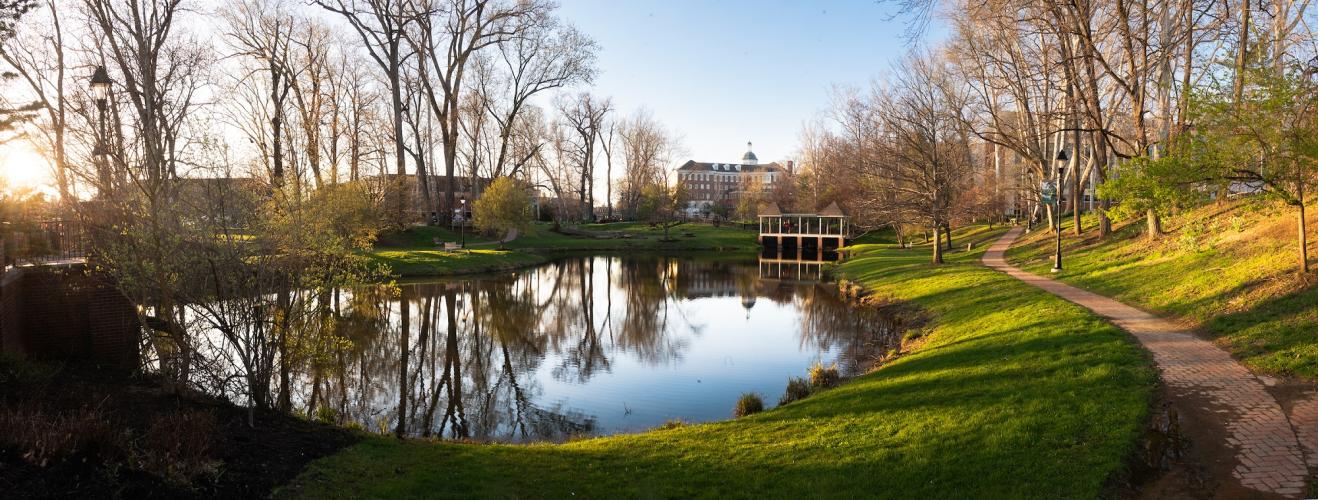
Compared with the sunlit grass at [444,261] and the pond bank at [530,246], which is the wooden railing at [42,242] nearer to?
the pond bank at [530,246]

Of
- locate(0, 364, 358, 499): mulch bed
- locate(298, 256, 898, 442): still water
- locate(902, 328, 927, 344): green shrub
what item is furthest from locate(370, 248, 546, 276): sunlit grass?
locate(902, 328, 927, 344): green shrub

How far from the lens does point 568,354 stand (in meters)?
15.7

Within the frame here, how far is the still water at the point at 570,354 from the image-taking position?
11.1 metres

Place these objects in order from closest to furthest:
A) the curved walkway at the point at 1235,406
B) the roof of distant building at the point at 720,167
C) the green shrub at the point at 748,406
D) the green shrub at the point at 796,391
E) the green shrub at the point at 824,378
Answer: the curved walkway at the point at 1235,406 < the green shrub at the point at 748,406 < the green shrub at the point at 796,391 < the green shrub at the point at 824,378 < the roof of distant building at the point at 720,167

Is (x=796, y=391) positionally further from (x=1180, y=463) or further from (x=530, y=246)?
(x=530, y=246)

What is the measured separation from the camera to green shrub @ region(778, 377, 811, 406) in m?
11.4

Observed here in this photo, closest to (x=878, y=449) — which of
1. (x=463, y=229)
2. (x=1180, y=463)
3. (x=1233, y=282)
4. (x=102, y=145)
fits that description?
(x=1180, y=463)

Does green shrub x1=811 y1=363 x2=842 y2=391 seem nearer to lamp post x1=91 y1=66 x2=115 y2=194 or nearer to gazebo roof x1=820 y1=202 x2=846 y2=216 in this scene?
lamp post x1=91 y1=66 x2=115 y2=194

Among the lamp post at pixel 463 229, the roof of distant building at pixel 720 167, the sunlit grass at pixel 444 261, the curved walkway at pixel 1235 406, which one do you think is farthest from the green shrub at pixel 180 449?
the roof of distant building at pixel 720 167

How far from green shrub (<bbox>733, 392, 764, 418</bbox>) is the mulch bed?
5.84 m

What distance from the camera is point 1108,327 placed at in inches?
434

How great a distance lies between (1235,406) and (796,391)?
19.3ft

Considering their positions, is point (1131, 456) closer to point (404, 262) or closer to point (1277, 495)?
point (1277, 495)

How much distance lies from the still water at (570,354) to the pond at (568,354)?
0.12ft
